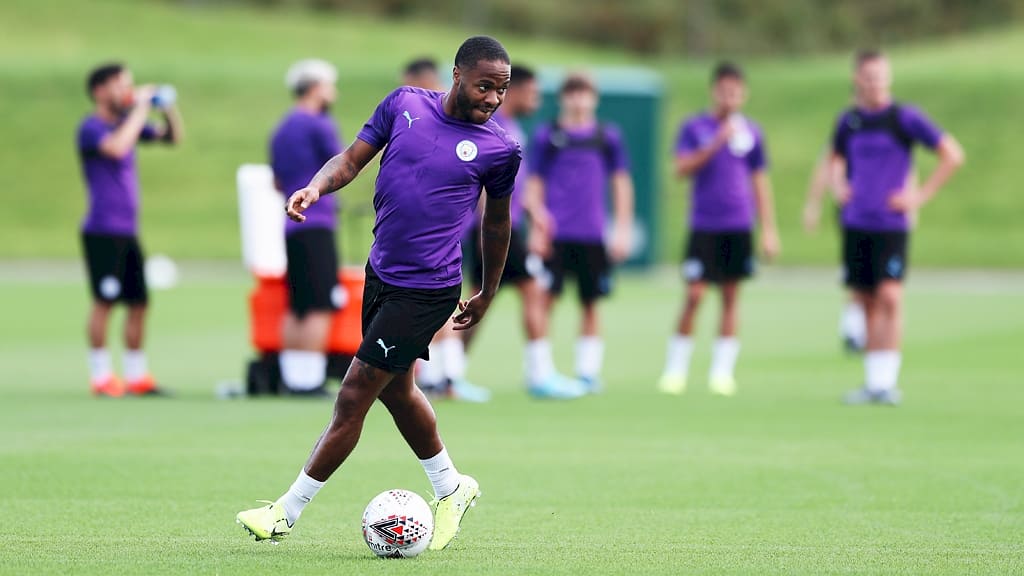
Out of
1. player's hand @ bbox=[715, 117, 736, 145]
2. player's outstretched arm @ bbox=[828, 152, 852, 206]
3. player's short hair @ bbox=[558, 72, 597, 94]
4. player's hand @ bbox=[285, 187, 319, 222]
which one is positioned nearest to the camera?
player's hand @ bbox=[285, 187, 319, 222]

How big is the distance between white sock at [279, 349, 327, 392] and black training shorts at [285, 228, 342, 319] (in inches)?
12.4

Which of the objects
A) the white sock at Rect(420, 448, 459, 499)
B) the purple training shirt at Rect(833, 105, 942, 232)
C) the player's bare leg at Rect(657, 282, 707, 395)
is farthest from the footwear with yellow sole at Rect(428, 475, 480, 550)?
the player's bare leg at Rect(657, 282, 707, 395)

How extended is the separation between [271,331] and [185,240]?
24557 millimetres

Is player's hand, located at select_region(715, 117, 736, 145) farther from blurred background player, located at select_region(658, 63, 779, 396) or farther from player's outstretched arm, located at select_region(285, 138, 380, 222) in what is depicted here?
player's outstretched arm, located at select_region(285, 138, 380, 222)

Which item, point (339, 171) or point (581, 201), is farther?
point (581, 201)

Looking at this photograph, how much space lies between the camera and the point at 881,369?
12.8 metres

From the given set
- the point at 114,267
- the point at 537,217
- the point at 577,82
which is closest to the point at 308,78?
the point at 537,217

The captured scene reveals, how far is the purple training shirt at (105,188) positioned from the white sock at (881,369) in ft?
19.7

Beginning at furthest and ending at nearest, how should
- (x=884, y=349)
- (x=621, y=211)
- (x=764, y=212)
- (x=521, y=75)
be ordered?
(x=764, y=212), (x=621, y=211), (x=521, y=75), (x=884, y=349)

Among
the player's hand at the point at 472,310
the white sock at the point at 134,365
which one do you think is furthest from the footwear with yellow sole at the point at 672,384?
the player's hand at the point at 472,310

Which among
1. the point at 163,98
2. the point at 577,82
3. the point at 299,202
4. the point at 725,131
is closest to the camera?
the point at 299,202

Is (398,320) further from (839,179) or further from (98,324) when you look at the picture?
(839,179)

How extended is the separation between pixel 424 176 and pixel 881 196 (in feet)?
22.4

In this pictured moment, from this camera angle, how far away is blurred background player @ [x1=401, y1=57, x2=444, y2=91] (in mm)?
12633
